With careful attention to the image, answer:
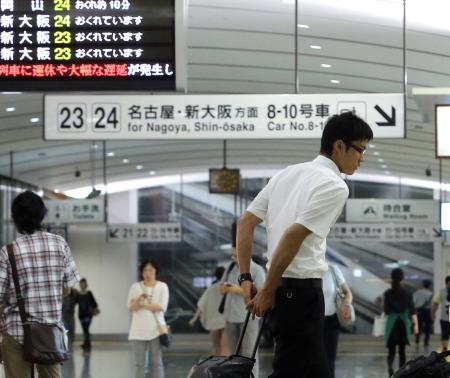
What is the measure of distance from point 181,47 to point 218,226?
23746mm

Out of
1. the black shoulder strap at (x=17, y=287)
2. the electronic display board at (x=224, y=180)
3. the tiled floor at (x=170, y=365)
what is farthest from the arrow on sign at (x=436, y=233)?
the black shoulder strap at (x=17, y=287)

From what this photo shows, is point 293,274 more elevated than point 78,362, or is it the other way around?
point 293,274

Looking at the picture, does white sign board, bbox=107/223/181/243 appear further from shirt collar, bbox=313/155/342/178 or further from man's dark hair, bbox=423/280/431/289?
shirt collar, bbox=313/155/342/178

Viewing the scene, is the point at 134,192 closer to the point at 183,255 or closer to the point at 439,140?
the point at 183,255

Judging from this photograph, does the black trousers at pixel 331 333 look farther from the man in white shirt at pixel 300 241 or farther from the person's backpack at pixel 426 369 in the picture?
the man in white shirt at pixel 300 241

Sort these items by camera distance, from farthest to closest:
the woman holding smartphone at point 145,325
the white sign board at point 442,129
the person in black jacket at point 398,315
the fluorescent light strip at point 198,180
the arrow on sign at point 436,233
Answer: the fluorescent light strip at point 198,180 → the arrow on sign at point 436,233 → the person in black jacket at point 398,315 → the woman holding smartphone at point 145,325 → the white sign board at point 442,129

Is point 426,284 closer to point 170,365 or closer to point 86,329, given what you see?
point 86,329

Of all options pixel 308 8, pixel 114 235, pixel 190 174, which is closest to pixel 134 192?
pixel 190 174

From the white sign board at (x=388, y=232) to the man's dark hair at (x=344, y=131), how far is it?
Result: 853 inches

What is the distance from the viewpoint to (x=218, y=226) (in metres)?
32.4

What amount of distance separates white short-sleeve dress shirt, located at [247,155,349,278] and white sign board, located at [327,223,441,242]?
2170 cm

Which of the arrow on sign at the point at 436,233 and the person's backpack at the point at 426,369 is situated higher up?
the person's backpack at the point at 426,369

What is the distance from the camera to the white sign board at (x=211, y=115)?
1019cm

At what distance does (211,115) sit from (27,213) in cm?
445
